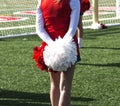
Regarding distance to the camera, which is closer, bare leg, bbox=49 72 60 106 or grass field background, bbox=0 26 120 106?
bare leg, bbox=49 72 60 106

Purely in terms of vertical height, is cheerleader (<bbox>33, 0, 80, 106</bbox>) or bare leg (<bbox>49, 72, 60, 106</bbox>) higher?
cheerleader (<bbox>33, 0, 80, 106</bbox>)

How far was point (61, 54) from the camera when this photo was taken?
443 cm

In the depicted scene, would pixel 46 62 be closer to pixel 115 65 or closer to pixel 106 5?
pixel 115 65

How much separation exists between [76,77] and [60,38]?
334cm

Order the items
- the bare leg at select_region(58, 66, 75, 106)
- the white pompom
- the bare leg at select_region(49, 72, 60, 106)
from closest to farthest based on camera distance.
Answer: the white pompom
the bare leg at select_region(58, 66, 75, 106)
the bare leg at select_region(49, 72, 60, 106)

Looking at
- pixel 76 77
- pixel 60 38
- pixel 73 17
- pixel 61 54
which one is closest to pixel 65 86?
pixel 61 54

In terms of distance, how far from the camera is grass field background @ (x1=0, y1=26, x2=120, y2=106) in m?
6.36

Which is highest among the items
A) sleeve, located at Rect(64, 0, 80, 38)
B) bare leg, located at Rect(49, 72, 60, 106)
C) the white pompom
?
sleeve, located at Rect(64, 0, 80, 38)

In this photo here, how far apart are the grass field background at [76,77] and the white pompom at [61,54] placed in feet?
5.70

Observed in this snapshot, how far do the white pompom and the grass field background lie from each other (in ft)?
5.70

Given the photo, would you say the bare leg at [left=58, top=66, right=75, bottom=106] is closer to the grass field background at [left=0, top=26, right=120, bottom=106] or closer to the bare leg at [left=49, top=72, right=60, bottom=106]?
the bare leg at [left=49, top=72, right=60, bottom=106]

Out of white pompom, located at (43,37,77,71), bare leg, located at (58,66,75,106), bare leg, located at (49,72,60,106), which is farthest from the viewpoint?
bare leg, located at (49,72,60,106)

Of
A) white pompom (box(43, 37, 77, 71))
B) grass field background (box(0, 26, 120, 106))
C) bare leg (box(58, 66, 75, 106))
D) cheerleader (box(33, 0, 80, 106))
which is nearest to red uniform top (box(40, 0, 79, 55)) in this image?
cheerleader (box(33, 0, 80, 106))

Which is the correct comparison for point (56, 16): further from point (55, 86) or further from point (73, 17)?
point (55, 86)
